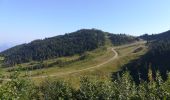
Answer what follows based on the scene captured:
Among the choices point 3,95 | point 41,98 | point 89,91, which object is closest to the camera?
point 3,95

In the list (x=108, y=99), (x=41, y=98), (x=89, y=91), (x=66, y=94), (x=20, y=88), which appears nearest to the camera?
(x=20, y=88)

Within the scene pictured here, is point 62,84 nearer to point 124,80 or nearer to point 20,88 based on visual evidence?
point 124,80

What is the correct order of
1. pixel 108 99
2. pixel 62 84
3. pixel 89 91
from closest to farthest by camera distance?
pixel 108 99 < pixel 89 91 < pixel 62 84

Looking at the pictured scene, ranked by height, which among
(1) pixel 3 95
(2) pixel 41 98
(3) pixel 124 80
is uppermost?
(1) pixel 3 95

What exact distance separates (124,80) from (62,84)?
112ft

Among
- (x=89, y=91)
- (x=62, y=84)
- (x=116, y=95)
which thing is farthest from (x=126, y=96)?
(x=62, y=84)

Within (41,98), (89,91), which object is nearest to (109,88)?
(89,91)

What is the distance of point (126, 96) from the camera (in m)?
74.8

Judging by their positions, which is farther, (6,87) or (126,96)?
(126,96)

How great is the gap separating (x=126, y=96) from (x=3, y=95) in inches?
1855

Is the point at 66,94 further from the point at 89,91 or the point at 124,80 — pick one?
the point at 124,80

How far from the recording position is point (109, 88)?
82.0 meters

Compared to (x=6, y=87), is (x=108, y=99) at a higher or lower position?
lower

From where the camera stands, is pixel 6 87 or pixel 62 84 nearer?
pixel 6 87
